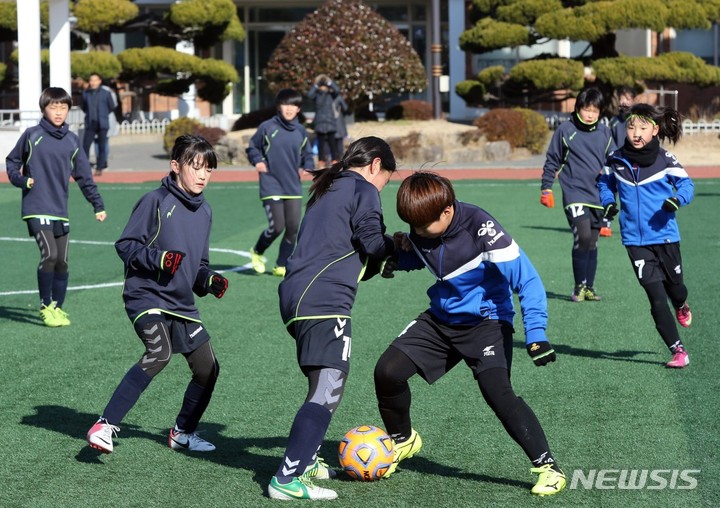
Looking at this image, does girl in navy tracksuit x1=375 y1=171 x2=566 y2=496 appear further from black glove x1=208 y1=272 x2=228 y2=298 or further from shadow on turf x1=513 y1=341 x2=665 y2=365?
shadow on turf x1=513 y1=341 x2=665 y2=365

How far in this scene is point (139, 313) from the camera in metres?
6.21

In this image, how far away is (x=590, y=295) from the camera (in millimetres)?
11031

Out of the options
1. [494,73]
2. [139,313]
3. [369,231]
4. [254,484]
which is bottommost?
[254,484]

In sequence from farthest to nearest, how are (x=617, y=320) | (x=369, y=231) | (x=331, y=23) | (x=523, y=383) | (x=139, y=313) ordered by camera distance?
(x=331, y=23)
(x=617, y=320)
(x=523, y=383)
(x=139, y=313)
(x=369, y=231)

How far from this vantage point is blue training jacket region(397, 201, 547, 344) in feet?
17.9

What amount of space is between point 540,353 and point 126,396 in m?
2.19

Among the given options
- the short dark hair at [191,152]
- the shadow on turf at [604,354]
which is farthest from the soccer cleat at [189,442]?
the shadow on turf at [604,354]

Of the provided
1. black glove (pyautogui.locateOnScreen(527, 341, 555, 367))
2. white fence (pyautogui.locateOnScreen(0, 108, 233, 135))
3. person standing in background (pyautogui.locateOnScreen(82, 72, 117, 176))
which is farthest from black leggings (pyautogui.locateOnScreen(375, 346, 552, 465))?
white fence (pyautogui.locateOnScreen(0, 108, 233, 135))

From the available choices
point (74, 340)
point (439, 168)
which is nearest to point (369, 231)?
point (74, 340)

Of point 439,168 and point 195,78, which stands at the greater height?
point 195,78

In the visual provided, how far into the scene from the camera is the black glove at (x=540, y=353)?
529 cm

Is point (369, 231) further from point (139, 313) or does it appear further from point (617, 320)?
point (617, 320)

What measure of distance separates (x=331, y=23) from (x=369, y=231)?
2539 cm

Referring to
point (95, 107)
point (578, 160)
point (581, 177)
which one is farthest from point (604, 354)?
point (95, 107)
